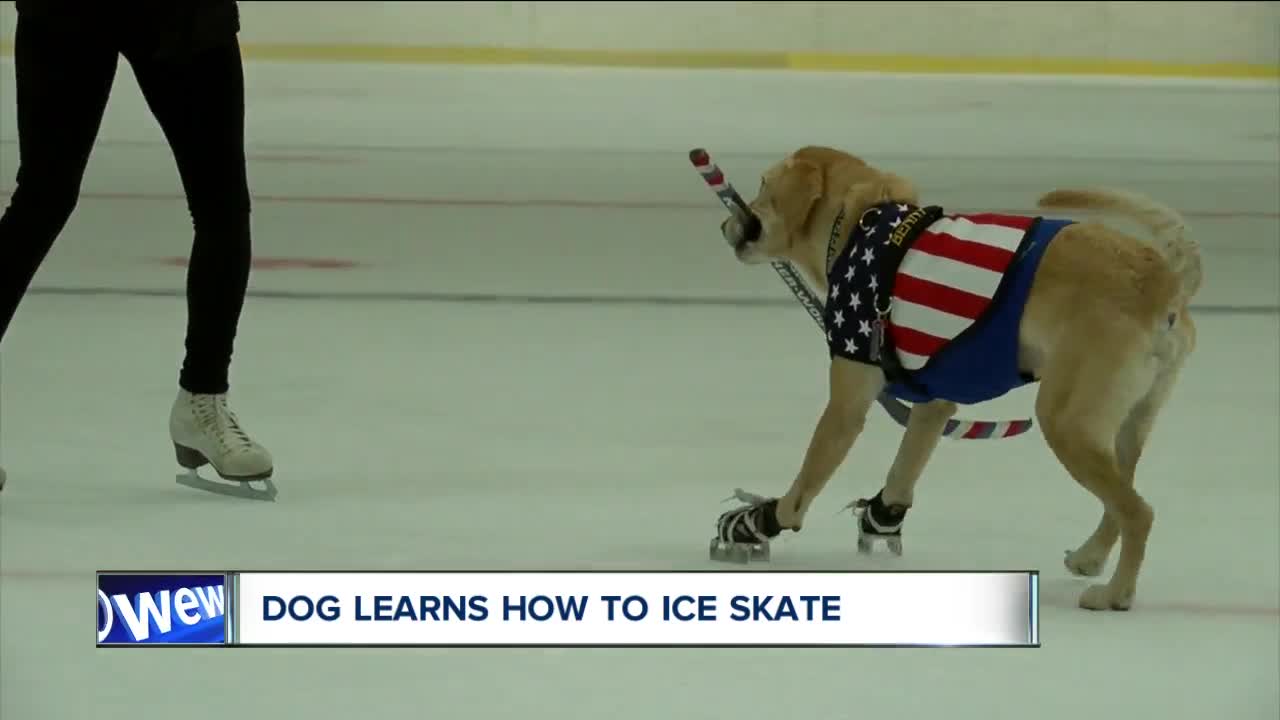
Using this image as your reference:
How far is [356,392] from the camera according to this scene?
13.9 feet

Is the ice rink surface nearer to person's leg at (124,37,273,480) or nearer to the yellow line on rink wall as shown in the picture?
person's leg at (124,37,273,480)

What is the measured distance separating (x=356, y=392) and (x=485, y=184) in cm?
396

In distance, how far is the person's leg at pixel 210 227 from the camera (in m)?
3.25

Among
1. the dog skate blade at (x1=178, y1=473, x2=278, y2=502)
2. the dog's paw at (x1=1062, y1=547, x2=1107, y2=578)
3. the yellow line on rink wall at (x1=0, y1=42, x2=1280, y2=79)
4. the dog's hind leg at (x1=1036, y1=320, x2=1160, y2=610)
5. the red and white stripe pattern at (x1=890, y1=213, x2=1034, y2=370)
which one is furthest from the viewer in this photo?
the yellow line on rink wall at (x1=0, y1=42, x2=1280, y2=79)

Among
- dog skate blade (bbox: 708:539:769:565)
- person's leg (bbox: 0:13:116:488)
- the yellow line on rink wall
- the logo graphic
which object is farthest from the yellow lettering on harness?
the yellow line on rink wall

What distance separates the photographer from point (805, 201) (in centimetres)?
299

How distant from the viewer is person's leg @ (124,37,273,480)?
325 cm

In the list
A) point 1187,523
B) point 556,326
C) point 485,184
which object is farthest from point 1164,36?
point 1187,523

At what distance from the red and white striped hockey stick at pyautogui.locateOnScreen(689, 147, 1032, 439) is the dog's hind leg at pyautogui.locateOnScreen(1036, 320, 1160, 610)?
0.37m

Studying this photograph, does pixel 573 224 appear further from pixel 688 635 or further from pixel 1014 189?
pixel 688 635

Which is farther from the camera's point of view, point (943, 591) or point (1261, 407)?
point (1261, 407)

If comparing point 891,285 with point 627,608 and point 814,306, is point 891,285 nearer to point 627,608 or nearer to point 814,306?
point 814,306

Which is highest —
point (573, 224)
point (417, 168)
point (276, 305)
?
point (417, 168)

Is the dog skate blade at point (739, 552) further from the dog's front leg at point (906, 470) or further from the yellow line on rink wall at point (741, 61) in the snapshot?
the yellow line on rink wall at point (741, 61)
